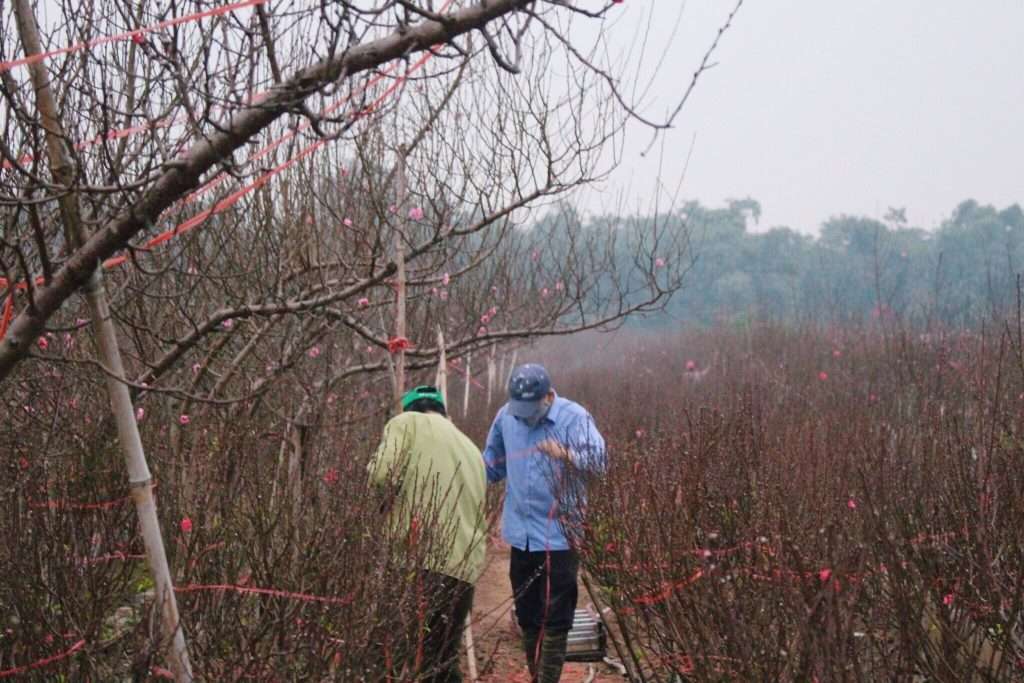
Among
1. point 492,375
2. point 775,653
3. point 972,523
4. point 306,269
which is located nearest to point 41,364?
point 306,269

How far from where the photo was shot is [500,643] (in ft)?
23.4

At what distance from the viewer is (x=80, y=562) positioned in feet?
12.1

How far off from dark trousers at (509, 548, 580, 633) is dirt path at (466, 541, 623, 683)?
12 centimetres

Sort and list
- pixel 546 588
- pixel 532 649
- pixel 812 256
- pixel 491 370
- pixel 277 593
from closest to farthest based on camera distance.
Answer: pixel 277 593
pixel 546 588
pixel 532 649
pixel 491 370
pixel 812 256

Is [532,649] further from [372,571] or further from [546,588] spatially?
[372,571]

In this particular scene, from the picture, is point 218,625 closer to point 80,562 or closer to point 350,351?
point 80,562

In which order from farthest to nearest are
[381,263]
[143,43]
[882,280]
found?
[882,280], [381,263], [143,43]

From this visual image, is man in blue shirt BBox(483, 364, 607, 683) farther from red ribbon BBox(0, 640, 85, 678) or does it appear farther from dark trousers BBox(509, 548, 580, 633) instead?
red ribbon BBox(0, 640, 85, 678)

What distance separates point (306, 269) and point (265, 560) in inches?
152

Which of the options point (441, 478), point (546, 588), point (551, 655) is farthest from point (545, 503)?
point (441, 478)

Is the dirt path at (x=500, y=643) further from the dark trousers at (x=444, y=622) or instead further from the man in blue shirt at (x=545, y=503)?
the dark trousers at (x=444, y=622)

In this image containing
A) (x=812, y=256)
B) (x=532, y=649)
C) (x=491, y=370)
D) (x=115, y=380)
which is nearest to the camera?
(x=115, y=380)

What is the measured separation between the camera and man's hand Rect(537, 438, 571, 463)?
214 inches

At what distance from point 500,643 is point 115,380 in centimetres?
451
